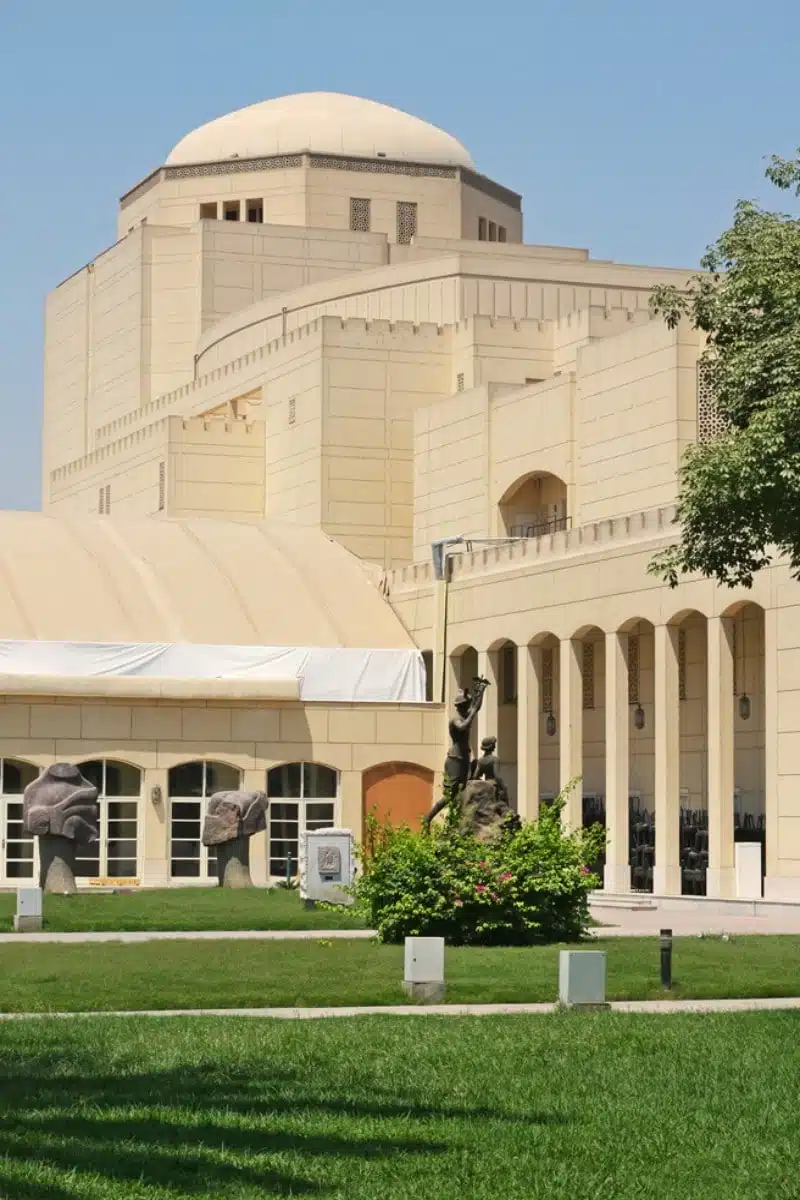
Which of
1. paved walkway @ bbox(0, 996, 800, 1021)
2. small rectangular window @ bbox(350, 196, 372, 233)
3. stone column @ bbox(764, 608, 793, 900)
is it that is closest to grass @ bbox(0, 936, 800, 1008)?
paved walkway @ bbox(0, 996, 800, 1021)

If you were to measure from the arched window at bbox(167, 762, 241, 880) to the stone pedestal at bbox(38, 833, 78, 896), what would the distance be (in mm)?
10587

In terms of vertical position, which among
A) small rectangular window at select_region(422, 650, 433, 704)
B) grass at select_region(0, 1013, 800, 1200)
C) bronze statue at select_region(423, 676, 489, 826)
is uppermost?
small rectangular window at select_region(422, 650, 433, 704)

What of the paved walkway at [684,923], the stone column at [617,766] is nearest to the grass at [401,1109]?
the paved walkway at [684,923]

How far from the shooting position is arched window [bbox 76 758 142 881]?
52594 millimetres

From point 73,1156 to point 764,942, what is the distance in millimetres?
17802

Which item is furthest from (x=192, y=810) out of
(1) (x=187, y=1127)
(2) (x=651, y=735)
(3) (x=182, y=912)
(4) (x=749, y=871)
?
(1) (x=187, y=1127)

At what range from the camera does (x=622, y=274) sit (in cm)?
6706

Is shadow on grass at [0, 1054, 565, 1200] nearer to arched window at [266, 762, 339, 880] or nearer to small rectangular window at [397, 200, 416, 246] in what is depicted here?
arched window at [266, 762, 339, 880]

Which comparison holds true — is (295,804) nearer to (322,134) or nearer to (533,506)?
(533,506)

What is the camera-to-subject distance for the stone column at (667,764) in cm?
4578

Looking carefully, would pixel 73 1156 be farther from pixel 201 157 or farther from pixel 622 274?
pixel 201 157

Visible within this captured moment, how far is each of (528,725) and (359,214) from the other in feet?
92.3

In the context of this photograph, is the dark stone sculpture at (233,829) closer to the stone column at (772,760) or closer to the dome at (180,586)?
the dome at (180,586)

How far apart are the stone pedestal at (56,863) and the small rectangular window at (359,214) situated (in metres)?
37.6
